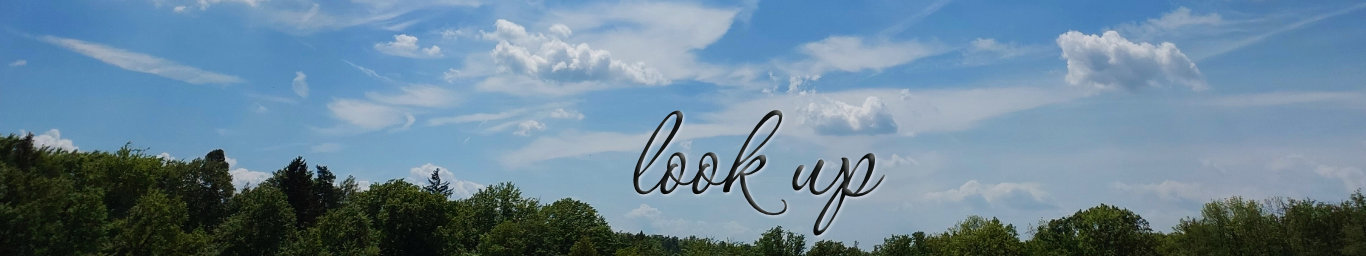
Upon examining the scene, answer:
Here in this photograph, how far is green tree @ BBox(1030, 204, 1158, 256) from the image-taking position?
87.0 meters

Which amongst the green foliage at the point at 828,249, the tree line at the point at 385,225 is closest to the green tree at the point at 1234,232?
the tree line at the point at 385,225

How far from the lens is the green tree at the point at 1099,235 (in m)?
87.0

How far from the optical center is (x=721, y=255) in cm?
8338

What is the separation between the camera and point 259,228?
209 ft

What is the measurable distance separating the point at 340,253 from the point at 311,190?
40880 mm

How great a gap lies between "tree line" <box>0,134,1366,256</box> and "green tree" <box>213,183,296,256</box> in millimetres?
81

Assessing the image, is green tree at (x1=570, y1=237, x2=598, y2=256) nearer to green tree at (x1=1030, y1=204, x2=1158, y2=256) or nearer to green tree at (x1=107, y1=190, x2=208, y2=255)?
green tree at (x1=107, y1=190, x2=208, y2=255)

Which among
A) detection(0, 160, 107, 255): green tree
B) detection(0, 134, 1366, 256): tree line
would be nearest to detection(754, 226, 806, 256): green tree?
detection(0, 134, 1366, 256): tree line

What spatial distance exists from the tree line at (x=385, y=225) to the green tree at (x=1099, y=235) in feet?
0.43

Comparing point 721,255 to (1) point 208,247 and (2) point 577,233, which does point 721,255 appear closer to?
(2) point 577,233

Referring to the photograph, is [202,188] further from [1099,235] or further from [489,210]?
[1099,235]

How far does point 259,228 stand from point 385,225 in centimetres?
1943

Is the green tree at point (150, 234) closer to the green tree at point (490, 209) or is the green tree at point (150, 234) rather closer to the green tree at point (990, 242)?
the green tree at point (490, 209)

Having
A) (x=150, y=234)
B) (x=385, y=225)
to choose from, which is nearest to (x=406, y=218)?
(x=385, y=225)
